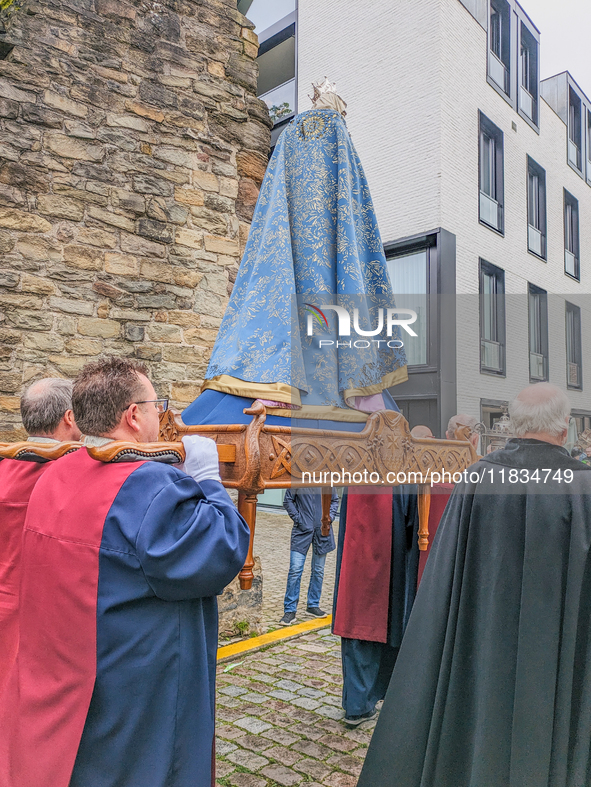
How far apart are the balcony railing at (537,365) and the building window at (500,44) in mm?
10736

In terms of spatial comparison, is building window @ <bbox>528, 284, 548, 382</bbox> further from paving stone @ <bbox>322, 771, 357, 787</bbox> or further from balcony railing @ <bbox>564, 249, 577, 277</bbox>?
balcony railing @ <bbox>564, 249, 577, 277</bbox>

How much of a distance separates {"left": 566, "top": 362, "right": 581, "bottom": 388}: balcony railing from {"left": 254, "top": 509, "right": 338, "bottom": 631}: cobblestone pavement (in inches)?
146

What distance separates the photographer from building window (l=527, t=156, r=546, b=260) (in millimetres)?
11292

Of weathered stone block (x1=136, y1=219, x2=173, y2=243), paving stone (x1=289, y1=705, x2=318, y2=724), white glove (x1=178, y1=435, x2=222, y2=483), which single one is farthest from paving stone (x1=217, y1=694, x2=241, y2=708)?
weathered stone block (x1=136, y1=219, x2=173, y2=243)

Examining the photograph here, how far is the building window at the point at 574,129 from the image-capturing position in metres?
12.5

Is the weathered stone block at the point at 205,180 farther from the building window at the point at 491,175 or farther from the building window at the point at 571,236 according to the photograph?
the building window at the point at 571,236

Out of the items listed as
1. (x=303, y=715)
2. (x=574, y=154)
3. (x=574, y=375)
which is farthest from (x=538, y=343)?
(x=574, y=154)

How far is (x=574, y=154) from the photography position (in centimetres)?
1255

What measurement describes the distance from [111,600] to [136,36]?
14.3ft

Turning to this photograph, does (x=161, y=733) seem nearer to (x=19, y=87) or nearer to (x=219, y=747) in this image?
(x=219, y=747)

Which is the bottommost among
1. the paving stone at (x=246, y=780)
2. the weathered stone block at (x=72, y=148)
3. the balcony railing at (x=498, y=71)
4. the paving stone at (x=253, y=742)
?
the paving stone at (x=253, y=742)

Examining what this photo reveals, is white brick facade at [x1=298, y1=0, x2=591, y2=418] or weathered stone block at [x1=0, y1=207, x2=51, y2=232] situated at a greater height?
white brick facade at [x1=298, y1=0, x2=591, y2=418]

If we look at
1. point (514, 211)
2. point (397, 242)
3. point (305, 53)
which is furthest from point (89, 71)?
point (305, 53)

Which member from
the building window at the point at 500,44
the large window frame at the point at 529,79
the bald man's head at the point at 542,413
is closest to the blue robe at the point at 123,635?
the bald man's head at the point at 542,413
